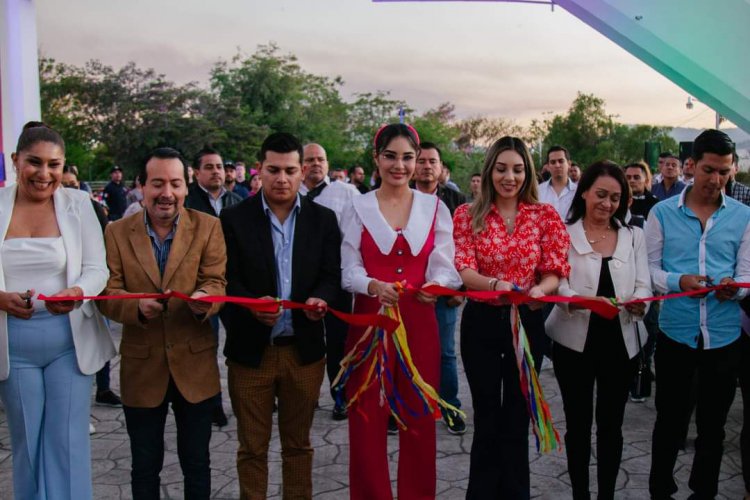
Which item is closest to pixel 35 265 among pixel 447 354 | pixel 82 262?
pixel 82 262

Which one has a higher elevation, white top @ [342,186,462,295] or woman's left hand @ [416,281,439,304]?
A: white top @ [342,186,462,295]

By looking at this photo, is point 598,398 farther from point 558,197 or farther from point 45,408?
point 558,197

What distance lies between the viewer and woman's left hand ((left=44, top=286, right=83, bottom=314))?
2.88 m

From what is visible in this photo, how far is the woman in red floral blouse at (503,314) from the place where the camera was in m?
3.37

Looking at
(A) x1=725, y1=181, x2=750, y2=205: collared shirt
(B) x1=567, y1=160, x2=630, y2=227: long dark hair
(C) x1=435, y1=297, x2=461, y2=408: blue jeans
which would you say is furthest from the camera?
(A) x1=725, y1=181, x2=750, y2=205: collared shirt

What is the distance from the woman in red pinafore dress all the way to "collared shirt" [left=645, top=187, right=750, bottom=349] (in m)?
1.20

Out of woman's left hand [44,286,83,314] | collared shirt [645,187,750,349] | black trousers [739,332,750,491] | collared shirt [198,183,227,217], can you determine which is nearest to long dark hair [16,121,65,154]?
woman's left hand [44,286,83,314]

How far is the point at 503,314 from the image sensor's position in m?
3.35

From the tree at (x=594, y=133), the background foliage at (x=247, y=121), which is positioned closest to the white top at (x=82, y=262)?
the background foliage at (x=247, y=121)

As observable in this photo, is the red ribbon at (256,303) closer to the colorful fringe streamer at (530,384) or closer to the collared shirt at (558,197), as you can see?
the colorful fringe streamer at (530,384)

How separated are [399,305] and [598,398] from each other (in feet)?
3.80

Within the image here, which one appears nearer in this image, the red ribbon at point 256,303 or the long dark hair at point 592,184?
the red ribbon at point 256,303

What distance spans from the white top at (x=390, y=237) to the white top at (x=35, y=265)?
4.44 feet

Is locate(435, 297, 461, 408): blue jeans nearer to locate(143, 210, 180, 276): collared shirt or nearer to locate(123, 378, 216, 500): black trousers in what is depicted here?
locate(123, 378, 216, 500): black trousers
